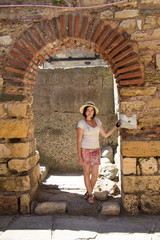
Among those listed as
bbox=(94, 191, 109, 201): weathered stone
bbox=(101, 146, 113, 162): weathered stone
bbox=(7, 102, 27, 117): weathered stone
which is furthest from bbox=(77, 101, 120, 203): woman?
bbox=(101, 146, 113, 162): weathered stone

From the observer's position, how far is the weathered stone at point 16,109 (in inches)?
117

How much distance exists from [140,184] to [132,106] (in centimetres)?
112

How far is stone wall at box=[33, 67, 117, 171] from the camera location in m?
5.09

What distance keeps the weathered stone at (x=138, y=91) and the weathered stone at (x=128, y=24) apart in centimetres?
90

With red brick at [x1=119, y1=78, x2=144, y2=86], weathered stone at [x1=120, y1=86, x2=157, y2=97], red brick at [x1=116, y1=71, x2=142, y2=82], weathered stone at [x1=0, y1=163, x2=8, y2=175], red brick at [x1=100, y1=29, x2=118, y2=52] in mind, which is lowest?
weathered stone at [x1=0, y1=163, x2=8, y2=175]

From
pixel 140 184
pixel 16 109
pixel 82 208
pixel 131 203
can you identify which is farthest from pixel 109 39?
pixel 82 208

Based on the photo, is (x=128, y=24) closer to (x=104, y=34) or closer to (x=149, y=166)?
(x=104, y=34)

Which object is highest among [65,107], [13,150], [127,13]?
[127,13]

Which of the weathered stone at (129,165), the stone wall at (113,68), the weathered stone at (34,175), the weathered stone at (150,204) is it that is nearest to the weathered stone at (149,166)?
the stone wall at (113,68)

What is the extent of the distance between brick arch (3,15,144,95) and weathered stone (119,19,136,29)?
0.12 metres

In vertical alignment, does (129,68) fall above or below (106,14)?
below

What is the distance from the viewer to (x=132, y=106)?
2848mm

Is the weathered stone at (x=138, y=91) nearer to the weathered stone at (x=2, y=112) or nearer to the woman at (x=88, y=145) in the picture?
the woman at (x=88, y=145)

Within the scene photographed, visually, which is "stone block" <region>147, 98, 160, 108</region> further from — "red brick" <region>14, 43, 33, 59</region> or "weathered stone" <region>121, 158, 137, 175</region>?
"red brick" <region>14, 43, 33, 59</region>
